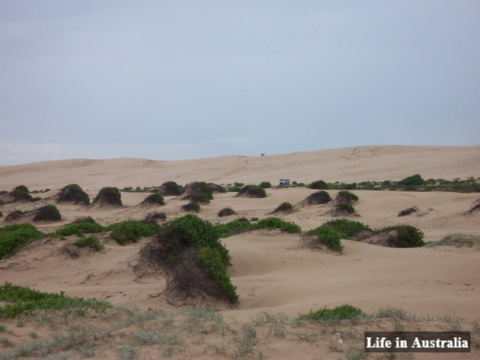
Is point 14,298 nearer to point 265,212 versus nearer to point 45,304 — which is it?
point 45,304

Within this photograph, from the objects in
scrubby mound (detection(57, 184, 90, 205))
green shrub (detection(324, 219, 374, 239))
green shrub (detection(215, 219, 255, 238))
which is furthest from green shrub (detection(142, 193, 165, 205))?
green shrub (detection(324, 219, 374, 239))

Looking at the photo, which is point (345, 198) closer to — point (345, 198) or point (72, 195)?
point (345, 198)

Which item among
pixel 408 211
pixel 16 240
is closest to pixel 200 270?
pixel 16 240

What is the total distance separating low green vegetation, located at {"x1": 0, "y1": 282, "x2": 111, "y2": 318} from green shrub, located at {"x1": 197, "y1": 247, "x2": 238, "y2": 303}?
1.72 m

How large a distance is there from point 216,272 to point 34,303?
281cm

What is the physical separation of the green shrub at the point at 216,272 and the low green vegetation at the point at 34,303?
1721mm

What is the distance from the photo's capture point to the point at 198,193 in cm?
2566

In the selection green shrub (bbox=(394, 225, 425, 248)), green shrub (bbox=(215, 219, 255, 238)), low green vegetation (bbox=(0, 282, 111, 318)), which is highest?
green shrub (bbox=(215, 219, 255, 238))

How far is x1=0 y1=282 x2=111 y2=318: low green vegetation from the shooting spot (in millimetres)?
6332

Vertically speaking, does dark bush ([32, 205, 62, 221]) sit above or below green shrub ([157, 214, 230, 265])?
below

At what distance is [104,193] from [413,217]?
15641 millimetres

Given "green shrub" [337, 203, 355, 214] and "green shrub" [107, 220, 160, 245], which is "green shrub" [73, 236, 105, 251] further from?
"green shrub" [337, 203, 355, 214]

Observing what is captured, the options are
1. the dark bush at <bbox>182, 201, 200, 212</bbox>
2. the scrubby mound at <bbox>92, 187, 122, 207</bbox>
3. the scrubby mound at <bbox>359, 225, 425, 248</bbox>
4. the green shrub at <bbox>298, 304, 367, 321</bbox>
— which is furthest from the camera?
the scrubby mound at <bbox>92, 187, 122, 207</bbox>

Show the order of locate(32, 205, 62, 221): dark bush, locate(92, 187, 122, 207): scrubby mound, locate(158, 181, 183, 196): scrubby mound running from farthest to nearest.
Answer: locate(158, 181, 183, 196): scrubby mound < locate(92, 187, 122, 207): scrubby mound < locate(32, 205, 62, 221): dark bush
